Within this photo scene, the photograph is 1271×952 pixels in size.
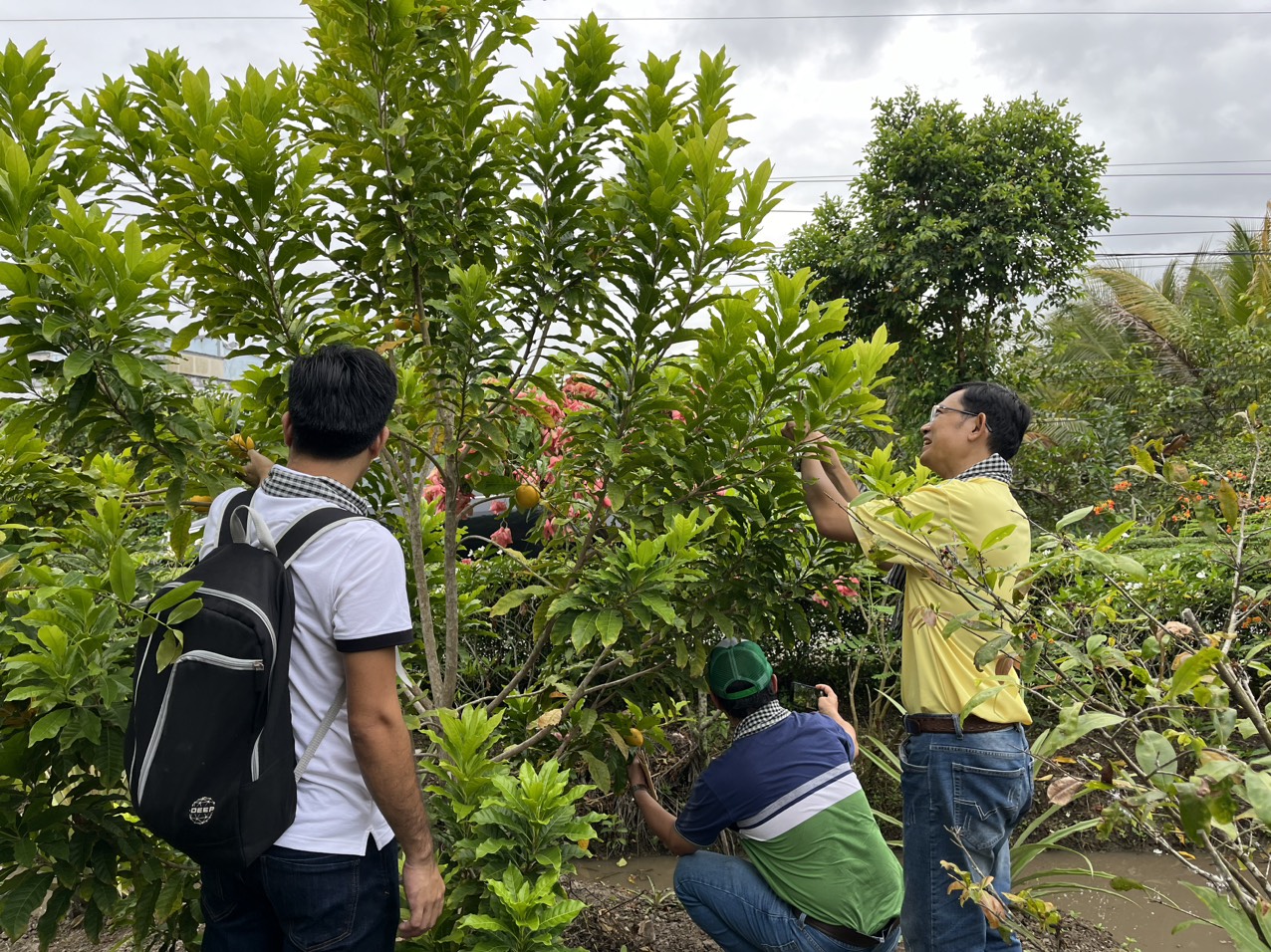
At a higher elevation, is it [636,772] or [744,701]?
[744,701]

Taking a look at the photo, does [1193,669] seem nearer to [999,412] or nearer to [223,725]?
[223,725]

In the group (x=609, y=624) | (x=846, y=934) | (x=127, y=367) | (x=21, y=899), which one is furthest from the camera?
(x=846, y=934)

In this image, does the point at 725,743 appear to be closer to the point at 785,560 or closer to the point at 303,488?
the point at 785,560

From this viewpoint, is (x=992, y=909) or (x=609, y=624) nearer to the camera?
(x=992, y=909)

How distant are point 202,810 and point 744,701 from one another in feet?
5.46

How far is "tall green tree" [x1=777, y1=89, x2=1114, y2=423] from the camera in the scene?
12570 millimetres

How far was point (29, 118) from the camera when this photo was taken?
2.42 m

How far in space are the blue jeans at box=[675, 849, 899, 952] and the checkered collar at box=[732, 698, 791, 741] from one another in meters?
0.46

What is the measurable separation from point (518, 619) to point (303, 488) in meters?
3.33

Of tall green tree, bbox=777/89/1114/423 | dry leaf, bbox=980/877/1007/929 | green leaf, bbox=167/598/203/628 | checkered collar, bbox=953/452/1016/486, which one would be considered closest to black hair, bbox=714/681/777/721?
checkered collar, bbox=953/452/1016/486

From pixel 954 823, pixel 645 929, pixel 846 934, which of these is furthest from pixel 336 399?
pixel 645 929

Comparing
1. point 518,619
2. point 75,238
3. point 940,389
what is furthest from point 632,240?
point 940,389

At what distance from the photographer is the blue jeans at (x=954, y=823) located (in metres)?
2.64

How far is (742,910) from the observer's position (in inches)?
115
